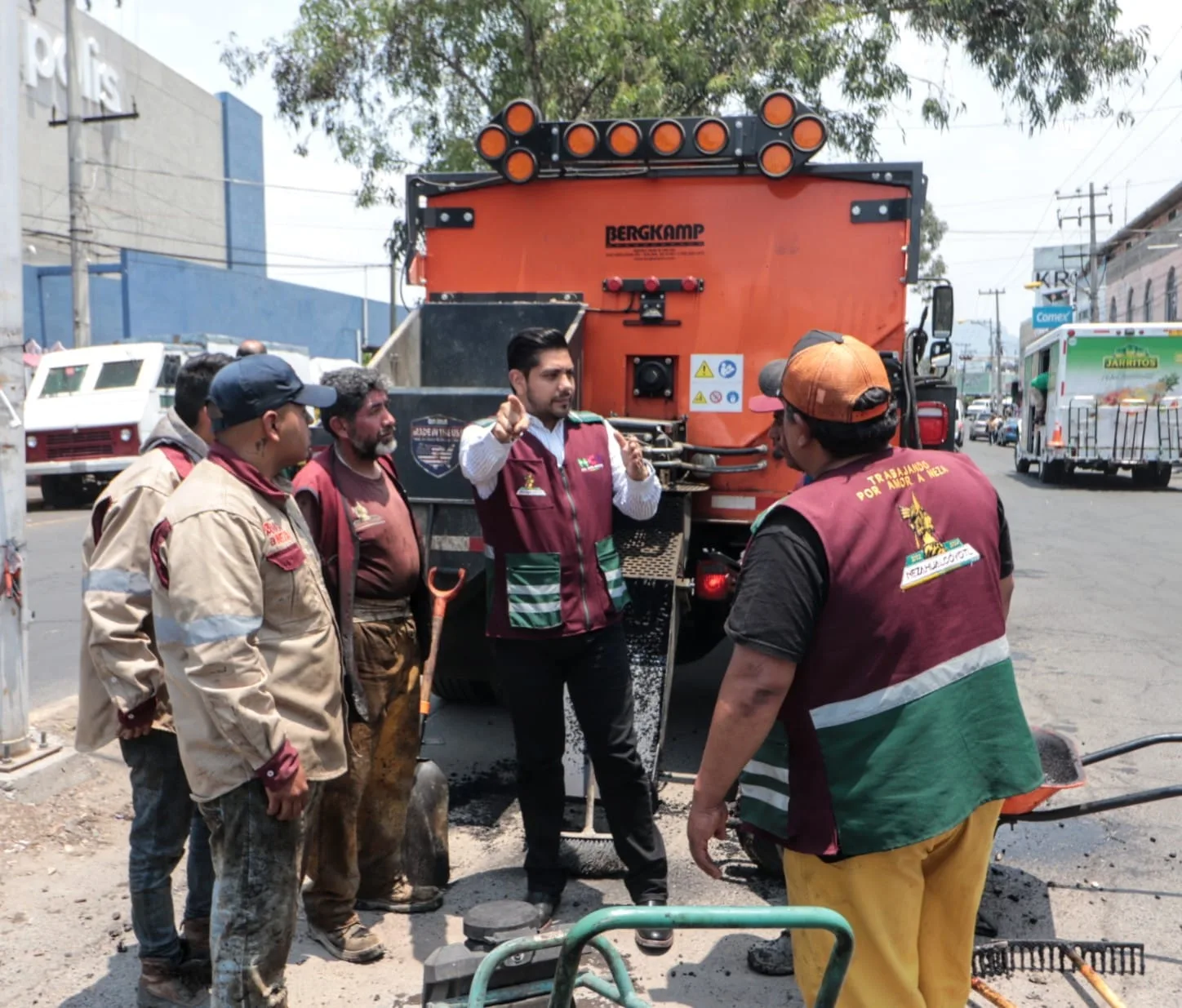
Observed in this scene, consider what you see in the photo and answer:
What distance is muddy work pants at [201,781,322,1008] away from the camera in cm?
268

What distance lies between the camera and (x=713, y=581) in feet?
17.0

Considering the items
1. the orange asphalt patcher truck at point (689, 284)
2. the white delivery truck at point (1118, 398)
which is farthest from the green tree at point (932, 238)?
the orange asphalt patcher truck at point (689, 284)

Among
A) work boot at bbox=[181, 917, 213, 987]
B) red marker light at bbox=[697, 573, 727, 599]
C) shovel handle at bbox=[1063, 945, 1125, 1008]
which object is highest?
red marker light at bbox=[697, 573, 727, 599]

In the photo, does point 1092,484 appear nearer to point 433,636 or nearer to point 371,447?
point 433,636

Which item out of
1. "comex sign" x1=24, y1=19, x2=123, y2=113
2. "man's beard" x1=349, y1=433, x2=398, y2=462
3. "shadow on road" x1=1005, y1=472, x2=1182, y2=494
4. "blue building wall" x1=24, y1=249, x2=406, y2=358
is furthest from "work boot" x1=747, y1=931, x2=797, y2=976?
"comex sign" x1=24, y1=19, x2=123, y2=113

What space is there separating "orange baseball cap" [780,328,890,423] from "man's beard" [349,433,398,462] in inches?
72.1

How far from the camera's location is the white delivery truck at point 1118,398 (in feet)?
Answer: 63.8

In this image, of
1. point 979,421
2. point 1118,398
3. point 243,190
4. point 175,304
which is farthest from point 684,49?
point 979,421

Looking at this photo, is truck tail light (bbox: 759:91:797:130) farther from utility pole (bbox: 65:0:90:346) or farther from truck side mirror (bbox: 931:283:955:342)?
utility pole (bbox: 65:0:90:346)

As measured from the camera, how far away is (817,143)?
525 centimetres

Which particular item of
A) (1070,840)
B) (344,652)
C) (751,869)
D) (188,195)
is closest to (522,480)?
(344,652)

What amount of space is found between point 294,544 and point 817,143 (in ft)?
11.6

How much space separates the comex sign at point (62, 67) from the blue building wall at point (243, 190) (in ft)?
22.5

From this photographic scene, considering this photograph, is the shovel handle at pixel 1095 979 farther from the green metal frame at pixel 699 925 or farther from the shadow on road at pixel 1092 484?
the shadow on road at pixel 1092 484
